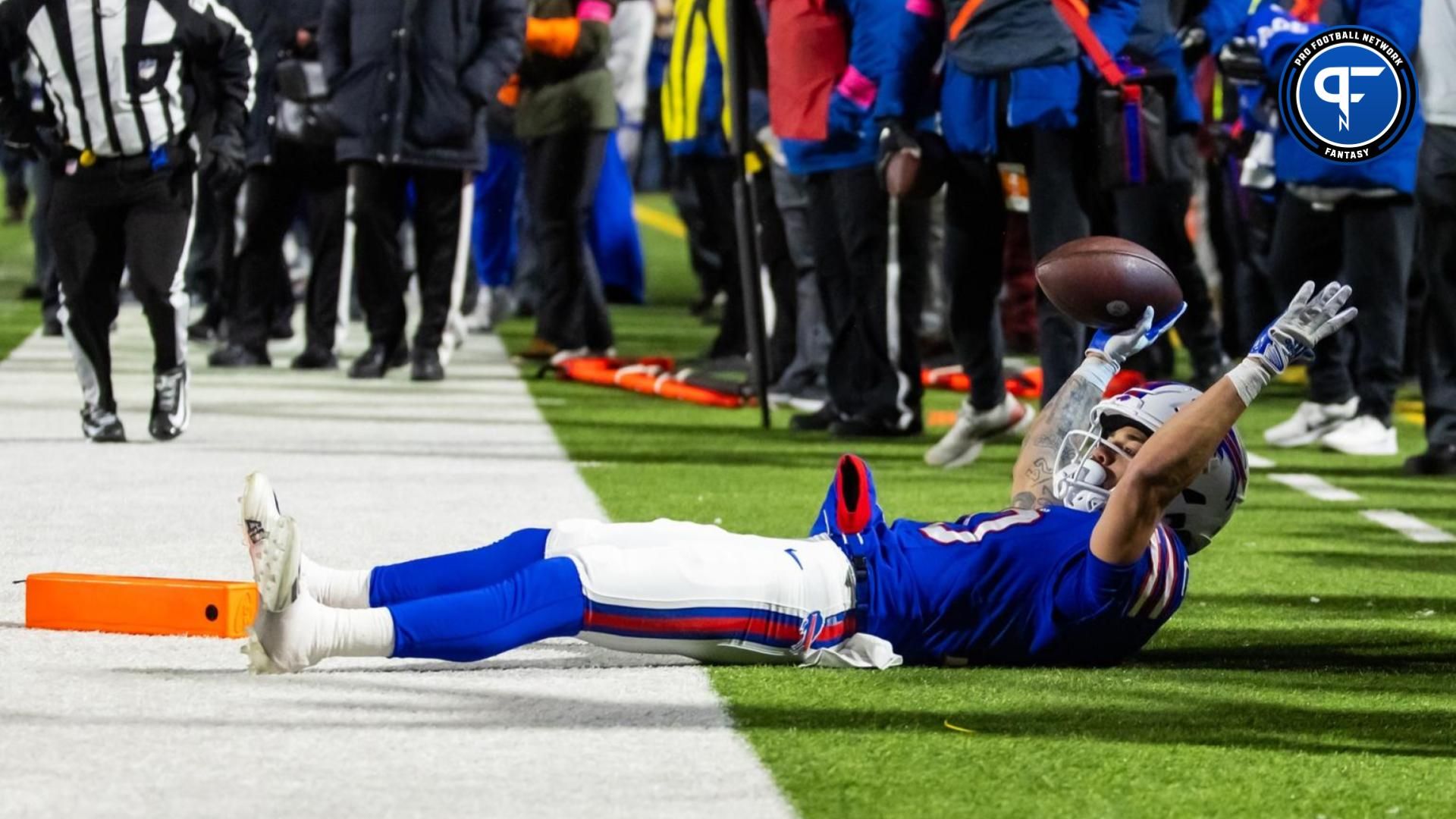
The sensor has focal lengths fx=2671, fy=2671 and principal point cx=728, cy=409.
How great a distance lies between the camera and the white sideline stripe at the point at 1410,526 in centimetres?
841

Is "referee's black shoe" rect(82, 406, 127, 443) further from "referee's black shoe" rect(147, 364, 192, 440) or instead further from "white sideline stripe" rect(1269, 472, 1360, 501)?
"white sideline stripe" rect(1269, 472, 1360, 501)

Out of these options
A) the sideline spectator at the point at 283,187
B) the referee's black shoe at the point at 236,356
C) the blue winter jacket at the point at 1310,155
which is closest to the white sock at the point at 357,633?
the blue winter jacket at the point at 1310,155

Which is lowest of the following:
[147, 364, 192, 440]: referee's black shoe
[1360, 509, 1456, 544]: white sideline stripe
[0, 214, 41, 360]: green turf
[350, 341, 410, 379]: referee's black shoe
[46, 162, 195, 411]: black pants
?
Result: [0, 214, 41, 360]: green turf

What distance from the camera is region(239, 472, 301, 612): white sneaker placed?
16.3 ft

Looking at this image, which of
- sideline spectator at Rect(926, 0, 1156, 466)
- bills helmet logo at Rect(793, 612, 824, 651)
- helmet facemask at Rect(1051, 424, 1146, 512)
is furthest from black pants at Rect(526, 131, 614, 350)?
bills helmet logo at Rect(793, 612, 824, 651)

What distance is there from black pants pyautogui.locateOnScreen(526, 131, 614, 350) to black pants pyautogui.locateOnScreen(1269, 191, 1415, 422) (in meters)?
4.34

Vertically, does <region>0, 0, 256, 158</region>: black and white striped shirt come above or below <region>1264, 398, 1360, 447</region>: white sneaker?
above

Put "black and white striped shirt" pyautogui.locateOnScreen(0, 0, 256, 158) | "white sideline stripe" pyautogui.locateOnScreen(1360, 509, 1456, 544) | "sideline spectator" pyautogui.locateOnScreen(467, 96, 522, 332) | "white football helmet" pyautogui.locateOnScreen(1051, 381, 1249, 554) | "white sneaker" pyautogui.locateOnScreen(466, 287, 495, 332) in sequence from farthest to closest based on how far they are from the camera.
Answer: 1. "white sneaker" pyautogui.locateOnScreen(466, 287, 495, 332)
2. "sideline spectator" pyautogui.locateOnScreen(467, 96, 522, 332)
3. "black and white striped shirt" pyautogui.locateOnScreen(0, 0, 256, 158)
4. "white sideline stripe" pyautogui.locateOnScreen(1360, 509, 1456, 544)
5. "white football helmet" pyautogui.locateOnScreen(1051, 381, 1249, 554)

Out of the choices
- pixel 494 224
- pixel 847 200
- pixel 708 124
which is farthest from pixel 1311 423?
pixel 494 224

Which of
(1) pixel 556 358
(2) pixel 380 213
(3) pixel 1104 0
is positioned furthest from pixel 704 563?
(1) pixel 556 358

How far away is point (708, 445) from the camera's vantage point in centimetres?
1087

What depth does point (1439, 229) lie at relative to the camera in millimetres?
9797

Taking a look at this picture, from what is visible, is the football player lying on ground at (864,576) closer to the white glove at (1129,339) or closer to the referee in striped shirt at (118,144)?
the white glove at (1129,339)

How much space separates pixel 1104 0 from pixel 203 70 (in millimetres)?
3532
